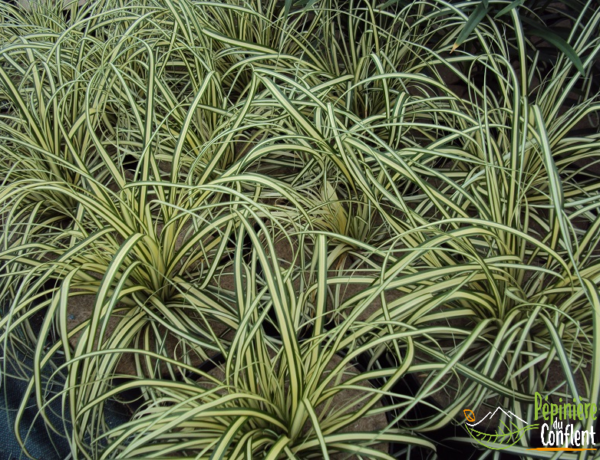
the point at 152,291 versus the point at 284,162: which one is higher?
the point at 284,162

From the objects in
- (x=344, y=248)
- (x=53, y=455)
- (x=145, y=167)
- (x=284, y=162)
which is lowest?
(x=53, y=455)

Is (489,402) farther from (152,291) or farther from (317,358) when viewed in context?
(152,291)

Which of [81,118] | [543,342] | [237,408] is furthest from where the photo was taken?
[81,118]

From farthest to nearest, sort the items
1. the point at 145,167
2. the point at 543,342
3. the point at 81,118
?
the point at 81,118 → the point at 145,167 → the point at 543,342

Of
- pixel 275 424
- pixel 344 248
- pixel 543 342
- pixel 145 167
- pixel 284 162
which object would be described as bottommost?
pixel 275 424

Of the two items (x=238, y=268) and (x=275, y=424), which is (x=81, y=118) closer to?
(x=238, y=268)

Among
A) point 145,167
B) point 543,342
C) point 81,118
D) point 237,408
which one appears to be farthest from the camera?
point 81,118

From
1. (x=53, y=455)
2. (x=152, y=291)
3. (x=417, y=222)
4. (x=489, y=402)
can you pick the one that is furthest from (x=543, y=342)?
(x=53, y=455)

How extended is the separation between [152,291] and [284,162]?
16.7 inches

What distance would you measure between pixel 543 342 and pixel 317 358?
0.34m

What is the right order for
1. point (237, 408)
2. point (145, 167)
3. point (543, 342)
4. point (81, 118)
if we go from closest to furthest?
point (237, 408), point (543, 342), point (145, 167), point (81, 118)

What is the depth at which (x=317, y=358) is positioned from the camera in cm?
69

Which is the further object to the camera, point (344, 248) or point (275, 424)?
point (344, 248)

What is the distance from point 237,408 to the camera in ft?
2.00
